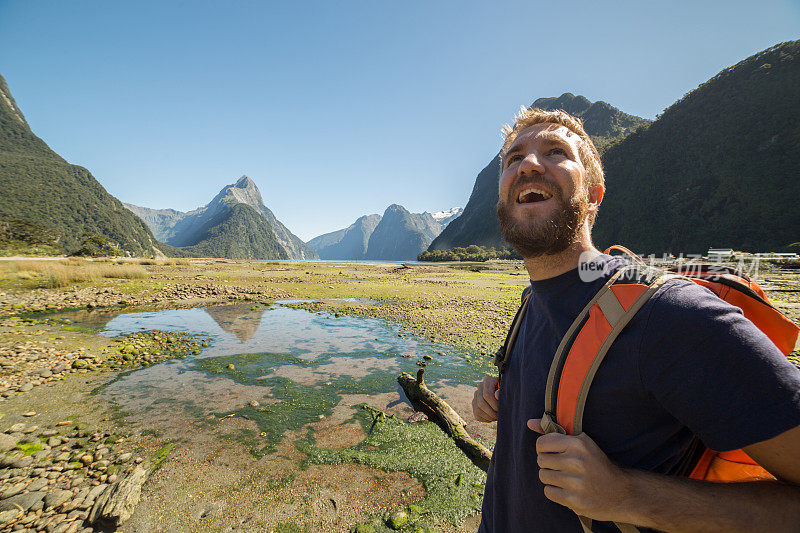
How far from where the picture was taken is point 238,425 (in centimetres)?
644

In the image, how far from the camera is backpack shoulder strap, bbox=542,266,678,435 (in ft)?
4.42

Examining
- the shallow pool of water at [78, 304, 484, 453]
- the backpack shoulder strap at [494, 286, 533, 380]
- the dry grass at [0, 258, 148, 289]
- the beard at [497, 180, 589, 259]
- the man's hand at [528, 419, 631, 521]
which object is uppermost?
the beard at [497, 180, 589, 259]

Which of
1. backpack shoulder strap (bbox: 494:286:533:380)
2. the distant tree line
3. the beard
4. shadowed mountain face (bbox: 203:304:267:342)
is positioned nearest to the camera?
the beard

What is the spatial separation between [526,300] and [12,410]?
10917 millimetres

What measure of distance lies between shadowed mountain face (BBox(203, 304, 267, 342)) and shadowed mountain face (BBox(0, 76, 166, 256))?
13041cm

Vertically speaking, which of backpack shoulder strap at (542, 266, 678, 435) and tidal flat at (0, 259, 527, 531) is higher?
backpack shoulder strap at (542, 266, 678, 435)

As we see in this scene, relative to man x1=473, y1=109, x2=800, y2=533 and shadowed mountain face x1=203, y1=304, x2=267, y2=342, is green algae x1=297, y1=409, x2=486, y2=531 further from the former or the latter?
shadowed mountain face x1=203, y1=304, x2=267, y2=342

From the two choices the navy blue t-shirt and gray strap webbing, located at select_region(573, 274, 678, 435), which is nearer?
the navy blue t-shirt

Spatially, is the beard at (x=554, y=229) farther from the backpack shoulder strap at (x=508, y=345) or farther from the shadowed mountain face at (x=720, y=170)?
the shadowed mountain face at (x=720, y=170)

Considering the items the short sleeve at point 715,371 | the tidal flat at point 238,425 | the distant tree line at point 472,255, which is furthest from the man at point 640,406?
the distant tree line at point 472,255

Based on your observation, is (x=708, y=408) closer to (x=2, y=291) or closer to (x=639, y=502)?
(x=639, y=502)

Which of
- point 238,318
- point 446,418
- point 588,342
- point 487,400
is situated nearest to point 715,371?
point 588,342

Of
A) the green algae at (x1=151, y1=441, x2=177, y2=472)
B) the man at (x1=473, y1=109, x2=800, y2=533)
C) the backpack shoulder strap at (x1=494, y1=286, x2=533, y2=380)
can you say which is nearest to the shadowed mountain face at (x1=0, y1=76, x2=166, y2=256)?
the green algae at (x1=151, y1=441, x2=177, y2=472)

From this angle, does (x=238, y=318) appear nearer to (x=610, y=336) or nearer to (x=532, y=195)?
(x=532, y=195)
